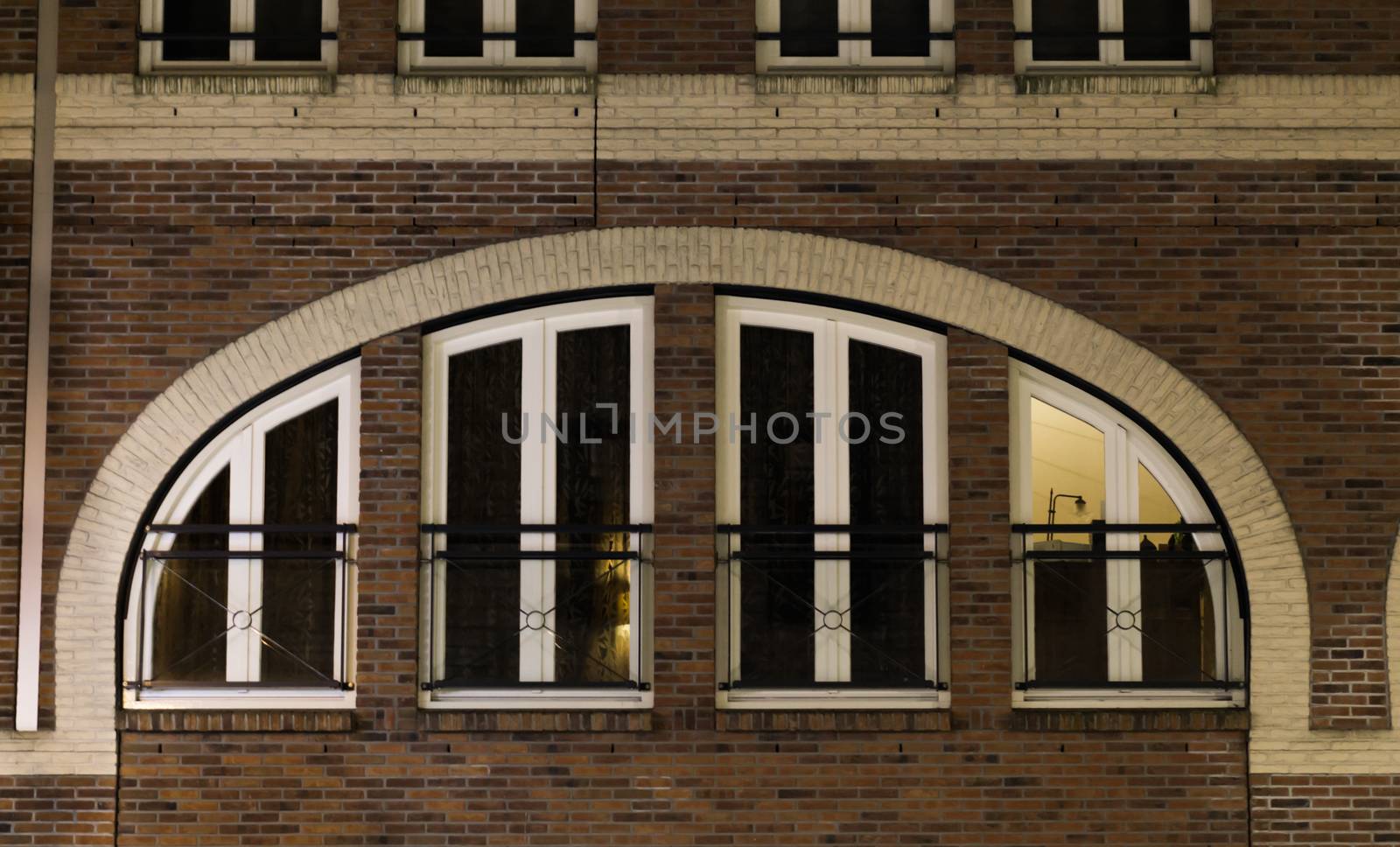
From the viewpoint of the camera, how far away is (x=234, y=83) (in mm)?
7098

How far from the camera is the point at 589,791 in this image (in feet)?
22.7

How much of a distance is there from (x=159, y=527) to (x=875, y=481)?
4035 mm

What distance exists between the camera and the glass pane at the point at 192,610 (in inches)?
280

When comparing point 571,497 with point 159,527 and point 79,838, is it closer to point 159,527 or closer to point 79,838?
point 159,527

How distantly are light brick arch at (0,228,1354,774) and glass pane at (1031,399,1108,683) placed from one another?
365 millimetres

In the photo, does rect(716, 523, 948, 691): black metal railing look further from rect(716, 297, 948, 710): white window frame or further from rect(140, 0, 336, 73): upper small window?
rect(140, 0, 336, 73): upper small window

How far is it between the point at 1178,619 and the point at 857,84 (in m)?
3.52

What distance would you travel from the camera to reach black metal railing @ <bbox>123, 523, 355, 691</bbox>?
7062 mm

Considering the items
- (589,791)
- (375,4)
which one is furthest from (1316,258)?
(375,4)

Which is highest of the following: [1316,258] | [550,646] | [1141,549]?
[1316,258]

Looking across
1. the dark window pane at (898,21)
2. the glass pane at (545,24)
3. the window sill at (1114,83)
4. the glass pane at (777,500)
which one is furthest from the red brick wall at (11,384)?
the window sill at (1114,83)

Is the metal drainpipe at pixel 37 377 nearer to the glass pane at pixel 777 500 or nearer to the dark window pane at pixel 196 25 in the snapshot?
the dark window pane at pixel 196 25

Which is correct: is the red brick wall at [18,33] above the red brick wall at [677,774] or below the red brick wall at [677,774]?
above

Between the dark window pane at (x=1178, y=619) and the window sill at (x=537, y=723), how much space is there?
2.87 meters
